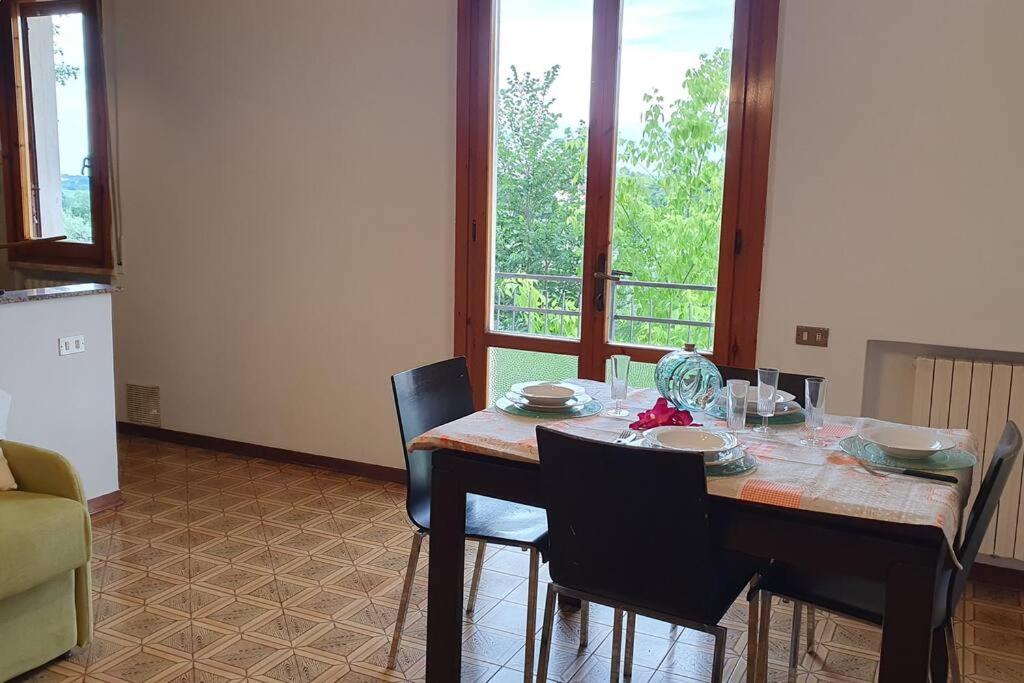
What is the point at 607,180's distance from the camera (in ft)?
12.0

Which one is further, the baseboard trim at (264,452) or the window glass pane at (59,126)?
the window glass pane at (59,126)

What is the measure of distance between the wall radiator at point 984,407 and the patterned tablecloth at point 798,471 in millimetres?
937

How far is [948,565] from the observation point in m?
1.95

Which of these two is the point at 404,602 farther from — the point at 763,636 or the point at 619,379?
the point at 763,636

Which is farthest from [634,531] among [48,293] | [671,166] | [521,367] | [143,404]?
[143,404]

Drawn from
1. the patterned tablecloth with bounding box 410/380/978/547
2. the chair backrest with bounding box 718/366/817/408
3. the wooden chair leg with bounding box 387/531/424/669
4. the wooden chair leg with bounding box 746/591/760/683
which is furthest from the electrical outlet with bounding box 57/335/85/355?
the wooden chair leg with bounding box 746/591/760/683

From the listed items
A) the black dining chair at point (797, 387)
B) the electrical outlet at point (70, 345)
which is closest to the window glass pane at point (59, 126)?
the electrical outlet at point (70, 345)

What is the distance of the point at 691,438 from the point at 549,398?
48 cm

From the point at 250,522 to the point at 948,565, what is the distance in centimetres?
274

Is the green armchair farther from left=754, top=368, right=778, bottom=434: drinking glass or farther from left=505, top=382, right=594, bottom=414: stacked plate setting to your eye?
left=754, top=368, right=778, bottom=434: drinking glass

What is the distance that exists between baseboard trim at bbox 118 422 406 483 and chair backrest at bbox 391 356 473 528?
1.49m

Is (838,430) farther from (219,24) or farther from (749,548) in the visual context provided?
(219,24)

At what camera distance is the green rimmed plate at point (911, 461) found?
1.99 metres

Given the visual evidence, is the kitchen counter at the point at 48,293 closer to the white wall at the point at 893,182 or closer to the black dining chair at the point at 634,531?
the black dining chair at the point at 634,531
